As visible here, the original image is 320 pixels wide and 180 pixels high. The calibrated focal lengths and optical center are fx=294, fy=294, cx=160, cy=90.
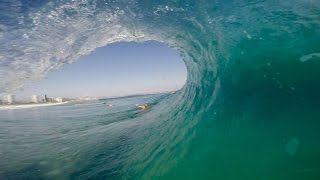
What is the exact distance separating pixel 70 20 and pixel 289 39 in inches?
205

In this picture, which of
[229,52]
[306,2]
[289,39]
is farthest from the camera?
[229,52]

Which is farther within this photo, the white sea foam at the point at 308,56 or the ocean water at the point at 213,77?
the white sea foam at the point at 308,56

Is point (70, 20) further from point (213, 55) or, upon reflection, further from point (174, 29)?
point (213, 55)

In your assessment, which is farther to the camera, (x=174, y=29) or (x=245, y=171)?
(x=174, y=29)

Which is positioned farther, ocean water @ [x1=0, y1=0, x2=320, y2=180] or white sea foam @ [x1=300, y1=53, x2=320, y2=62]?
white sea foam @ [x1=300, y1=53, x2=320, y2=62]

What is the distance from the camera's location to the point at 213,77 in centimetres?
841

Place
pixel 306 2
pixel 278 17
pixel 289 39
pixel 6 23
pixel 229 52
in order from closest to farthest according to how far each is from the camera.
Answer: pixel 6 23 < pixel 306 2 < pixel 278 17 < pixel 289 39 < pixel 229 52

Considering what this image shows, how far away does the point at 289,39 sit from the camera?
7242 mm

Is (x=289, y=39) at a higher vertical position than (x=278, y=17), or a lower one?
lower

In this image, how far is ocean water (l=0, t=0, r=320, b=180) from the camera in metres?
6.52

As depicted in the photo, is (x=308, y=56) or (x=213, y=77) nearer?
(x=308, y=56)

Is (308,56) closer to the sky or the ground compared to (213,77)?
closer to the sky

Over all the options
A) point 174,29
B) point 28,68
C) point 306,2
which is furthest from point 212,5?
point 28,68

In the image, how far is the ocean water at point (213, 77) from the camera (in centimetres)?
652
